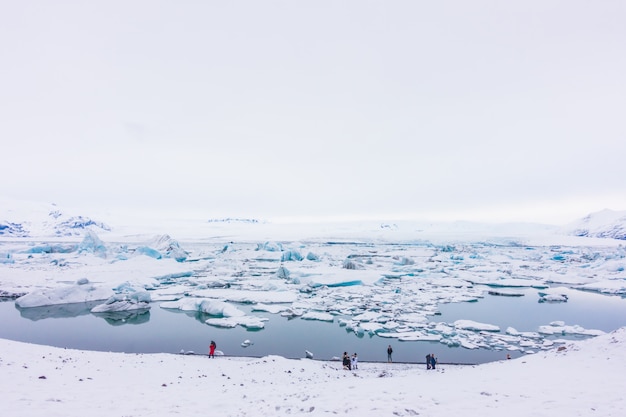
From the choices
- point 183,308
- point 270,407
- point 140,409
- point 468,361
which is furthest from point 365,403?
point 183,308

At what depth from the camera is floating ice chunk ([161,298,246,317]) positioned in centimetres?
2167

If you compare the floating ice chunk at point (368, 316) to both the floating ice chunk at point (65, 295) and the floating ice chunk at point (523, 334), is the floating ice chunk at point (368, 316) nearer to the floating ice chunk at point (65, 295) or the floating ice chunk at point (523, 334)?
the floating ice chunk at point (523, 334)

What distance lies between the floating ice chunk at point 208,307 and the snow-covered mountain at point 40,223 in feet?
318

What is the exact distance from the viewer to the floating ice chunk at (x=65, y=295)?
23.7 metres

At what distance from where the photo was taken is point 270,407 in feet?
26.2

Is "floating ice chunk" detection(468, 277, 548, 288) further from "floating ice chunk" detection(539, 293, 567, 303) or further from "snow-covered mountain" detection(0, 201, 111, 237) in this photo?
"snow-covered mountain" detection(0, 201, 111, 237)

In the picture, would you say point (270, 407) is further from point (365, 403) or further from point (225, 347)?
point (225, 347)

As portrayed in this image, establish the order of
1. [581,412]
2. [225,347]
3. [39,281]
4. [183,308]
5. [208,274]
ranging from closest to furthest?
[581,412] → [225,347] → [183,308] → [39,281] → [208,274]

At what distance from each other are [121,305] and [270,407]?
19.4 meters

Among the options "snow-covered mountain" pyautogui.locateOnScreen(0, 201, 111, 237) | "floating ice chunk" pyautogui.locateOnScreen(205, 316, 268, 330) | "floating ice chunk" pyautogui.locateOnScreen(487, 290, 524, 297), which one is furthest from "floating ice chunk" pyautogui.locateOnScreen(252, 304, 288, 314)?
"snow-covered mountain" pyautogui.locateOnScreen(0, 201, 111, 237)

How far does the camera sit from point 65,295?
24734 millimetres

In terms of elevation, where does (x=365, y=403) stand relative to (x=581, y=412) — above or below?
below

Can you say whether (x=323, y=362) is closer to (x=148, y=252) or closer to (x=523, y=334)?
(x=523, y=334)

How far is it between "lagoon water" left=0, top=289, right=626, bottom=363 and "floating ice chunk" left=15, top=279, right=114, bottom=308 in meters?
0.55
